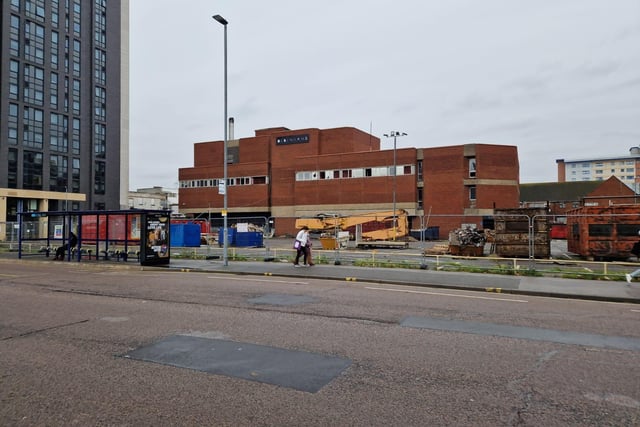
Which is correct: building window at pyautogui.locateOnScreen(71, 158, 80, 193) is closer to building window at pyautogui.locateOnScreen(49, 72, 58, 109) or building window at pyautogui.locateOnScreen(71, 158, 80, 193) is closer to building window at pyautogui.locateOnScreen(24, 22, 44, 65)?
building window at pyautogui.locateOnScreen(49, 72, 58, 109)

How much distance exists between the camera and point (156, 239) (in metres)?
19.5

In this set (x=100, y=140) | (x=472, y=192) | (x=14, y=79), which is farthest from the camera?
(x=100, y=140)

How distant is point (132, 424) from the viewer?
3.93 meters

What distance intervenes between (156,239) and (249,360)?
49.7 feet

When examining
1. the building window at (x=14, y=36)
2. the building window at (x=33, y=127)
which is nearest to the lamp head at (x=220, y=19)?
the building window at (x=33, y=127)

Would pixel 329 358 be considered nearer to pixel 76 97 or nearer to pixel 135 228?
pixel 135 228

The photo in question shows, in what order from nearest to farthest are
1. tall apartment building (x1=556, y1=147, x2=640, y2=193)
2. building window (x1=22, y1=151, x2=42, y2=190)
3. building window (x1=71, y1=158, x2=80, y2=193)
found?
building window (x1=22, y1=151, x2=42, y2=190) → building window (x1=71, y1=158, x2=80, y2=193) → tall apartment building (x1=556, y1=147, x2=640, y2=193)

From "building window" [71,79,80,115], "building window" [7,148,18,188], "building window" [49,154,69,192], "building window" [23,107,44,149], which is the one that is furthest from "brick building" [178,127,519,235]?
"building window" [7,148,18,188]

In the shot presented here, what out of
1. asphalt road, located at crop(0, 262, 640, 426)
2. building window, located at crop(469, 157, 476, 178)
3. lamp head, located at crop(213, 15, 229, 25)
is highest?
lamp head, located at crop(213, 15, 229, 25)

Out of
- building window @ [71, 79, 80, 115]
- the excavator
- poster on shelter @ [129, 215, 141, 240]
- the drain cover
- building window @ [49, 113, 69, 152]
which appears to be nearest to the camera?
the drain cover

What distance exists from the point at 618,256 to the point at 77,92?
66.7 meters

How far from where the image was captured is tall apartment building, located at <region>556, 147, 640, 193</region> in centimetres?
13874

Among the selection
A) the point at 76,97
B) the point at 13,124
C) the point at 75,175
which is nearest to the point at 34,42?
the point at 76,97

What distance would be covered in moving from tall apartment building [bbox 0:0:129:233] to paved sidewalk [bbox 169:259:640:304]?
46.5m
